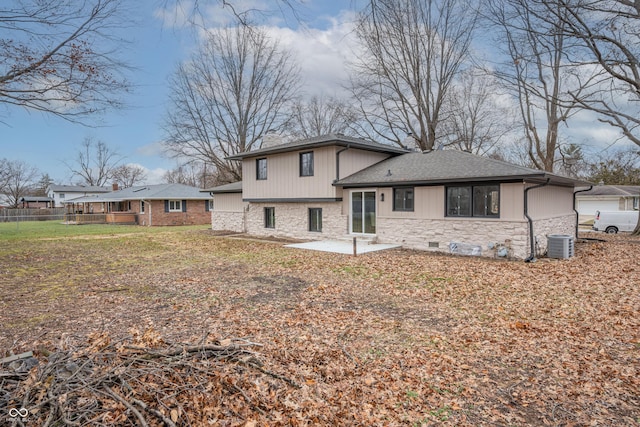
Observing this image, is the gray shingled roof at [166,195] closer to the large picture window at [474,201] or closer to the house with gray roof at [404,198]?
the house with gray roof at [404,198]

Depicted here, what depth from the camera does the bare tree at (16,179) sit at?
167 ft

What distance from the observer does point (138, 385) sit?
317cm

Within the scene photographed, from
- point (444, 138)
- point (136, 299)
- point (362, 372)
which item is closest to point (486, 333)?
point (362, 372)

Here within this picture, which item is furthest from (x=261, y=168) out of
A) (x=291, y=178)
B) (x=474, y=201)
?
(x=474, y=201)

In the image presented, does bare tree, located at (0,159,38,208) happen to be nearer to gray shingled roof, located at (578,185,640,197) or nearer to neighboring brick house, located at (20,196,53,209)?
neighboring brick house, located at (20,196,53,209)

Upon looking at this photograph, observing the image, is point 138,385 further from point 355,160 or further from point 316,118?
point 316,118

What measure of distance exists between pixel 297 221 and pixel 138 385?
1372 cm

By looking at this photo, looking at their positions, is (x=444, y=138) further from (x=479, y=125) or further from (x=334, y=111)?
(x=334, y=111)

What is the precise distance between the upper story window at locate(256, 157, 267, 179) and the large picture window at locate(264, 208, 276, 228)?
173 centimetres

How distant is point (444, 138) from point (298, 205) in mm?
14189

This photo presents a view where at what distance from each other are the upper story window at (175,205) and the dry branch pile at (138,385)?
1062 inches

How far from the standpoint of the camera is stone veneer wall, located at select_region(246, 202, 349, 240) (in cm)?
1536

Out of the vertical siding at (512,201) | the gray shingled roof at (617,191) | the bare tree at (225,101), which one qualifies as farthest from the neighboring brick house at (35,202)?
the gray shingled roof at (617,191)

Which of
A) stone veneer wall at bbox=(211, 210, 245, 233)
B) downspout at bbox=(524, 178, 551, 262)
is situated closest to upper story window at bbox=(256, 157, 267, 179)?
stone veneer wall at bbox=(211, 210, 245, 233)
